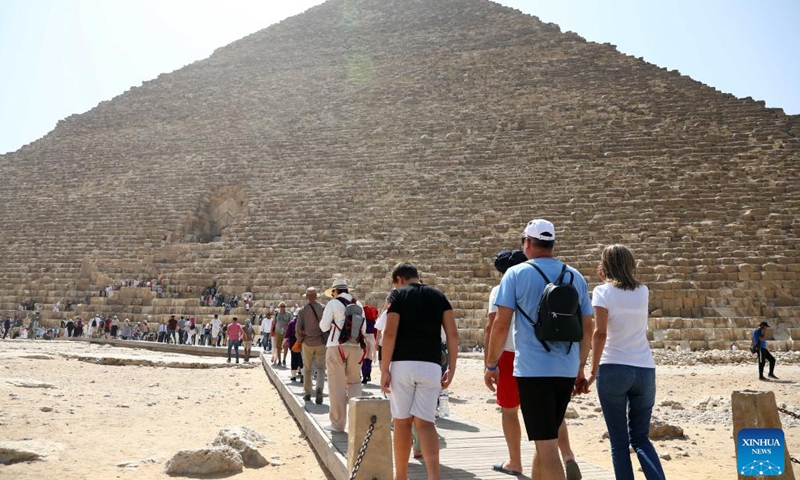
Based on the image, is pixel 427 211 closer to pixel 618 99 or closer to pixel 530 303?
pixel 618 99

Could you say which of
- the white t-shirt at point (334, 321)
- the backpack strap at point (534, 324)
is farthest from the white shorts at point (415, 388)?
the white t-shirt at point (334, 321)

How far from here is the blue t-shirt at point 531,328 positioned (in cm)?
261

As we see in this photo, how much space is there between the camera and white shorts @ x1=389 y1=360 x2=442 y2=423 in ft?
9.95

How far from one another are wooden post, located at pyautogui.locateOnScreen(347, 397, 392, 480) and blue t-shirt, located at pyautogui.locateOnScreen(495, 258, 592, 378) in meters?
0.64

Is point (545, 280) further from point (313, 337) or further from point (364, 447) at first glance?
point (313, 337)

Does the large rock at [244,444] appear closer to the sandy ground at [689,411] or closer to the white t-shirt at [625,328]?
the sandy ground at [689,411]

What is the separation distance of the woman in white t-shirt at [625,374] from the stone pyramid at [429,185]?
9909 mm

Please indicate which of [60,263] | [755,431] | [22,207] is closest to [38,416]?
[755,431]

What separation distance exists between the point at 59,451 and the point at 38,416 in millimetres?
1427

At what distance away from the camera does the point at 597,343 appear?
288cm

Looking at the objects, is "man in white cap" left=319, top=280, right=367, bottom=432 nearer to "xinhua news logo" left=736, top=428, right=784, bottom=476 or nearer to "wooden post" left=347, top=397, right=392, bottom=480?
"wooden post" left=347, top=397, right=392, bottom=480

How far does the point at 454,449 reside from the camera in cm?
395

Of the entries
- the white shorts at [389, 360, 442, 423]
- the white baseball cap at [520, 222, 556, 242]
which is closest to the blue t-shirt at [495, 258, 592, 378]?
the white baseball cap at [520, 222, 556, 242]

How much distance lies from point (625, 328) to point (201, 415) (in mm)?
4523
